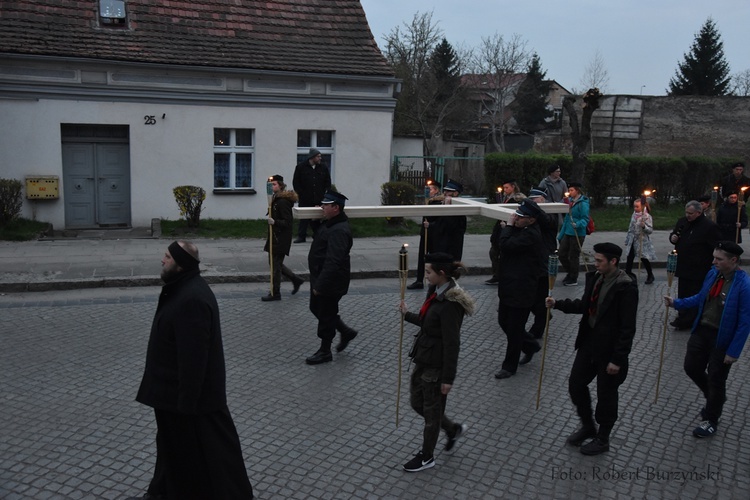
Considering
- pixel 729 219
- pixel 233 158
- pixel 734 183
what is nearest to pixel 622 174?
pixel 734 183

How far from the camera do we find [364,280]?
44.7ft

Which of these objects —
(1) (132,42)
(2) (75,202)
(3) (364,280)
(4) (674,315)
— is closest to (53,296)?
(3) (364,280)

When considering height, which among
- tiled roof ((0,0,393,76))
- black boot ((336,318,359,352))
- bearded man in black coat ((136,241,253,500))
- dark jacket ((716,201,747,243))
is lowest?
Result: black boot ((336,318,359,352))

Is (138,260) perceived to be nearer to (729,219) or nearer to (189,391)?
(189,391)

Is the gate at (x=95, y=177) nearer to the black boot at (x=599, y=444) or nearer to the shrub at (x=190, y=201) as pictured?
the shrub at (x=190, y=201)

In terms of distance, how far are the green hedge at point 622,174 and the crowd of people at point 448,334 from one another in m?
12.5

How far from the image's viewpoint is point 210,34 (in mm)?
18859

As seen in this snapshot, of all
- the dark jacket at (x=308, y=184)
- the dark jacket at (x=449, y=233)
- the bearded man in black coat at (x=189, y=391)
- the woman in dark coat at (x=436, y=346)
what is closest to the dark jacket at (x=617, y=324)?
the woman in dark coat at (x=436, y=346)

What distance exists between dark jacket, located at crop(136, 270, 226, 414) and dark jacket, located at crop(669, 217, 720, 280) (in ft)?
23.4

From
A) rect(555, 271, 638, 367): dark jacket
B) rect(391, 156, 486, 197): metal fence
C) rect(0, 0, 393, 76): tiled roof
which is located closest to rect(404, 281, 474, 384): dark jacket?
rect(555, 271, 638, 367): dark jacket

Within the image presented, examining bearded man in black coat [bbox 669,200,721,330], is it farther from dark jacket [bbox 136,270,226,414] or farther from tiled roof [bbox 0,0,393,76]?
tiled roof [bbox 0,0,393,76]

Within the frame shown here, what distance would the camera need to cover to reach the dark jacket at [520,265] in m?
8.30

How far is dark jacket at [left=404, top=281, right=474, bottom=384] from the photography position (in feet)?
19.6

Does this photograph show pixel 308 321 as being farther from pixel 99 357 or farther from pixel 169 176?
pixel 169 176
